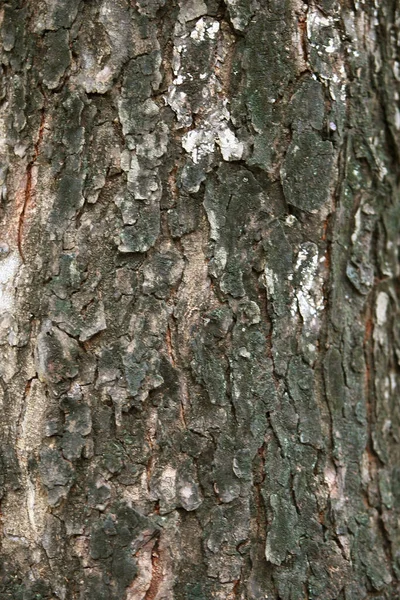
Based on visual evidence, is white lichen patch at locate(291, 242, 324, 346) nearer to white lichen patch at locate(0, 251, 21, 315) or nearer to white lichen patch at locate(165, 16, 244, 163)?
white lichen patch at locate(165, 16, 244, 163)

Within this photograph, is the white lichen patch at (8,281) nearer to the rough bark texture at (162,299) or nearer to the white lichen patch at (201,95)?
the rough bark texture at (162,299)

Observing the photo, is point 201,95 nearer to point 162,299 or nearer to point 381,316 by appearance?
point 162,299

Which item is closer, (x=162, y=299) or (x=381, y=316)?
(x=162, y=299)

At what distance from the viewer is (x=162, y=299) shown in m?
1.40

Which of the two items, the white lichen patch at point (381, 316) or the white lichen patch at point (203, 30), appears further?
the white lichen patch at point (381, 316)

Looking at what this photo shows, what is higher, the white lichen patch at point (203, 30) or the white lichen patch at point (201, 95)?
the white lichen patch at point (203, 30)

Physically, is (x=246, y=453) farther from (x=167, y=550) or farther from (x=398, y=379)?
(x=398, y=379)

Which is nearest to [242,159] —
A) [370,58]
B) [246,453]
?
[370,58]

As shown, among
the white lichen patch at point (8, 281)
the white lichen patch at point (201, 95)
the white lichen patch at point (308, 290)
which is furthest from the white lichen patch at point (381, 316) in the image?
the white lichen patch at point (8, 281)

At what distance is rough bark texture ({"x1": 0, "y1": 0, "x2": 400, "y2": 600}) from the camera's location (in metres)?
1.39

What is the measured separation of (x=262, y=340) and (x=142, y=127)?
1.55 feet

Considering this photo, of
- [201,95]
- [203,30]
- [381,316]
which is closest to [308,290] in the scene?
[381,316]

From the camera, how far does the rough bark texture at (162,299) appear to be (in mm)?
1389

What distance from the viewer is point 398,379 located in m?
1.69
